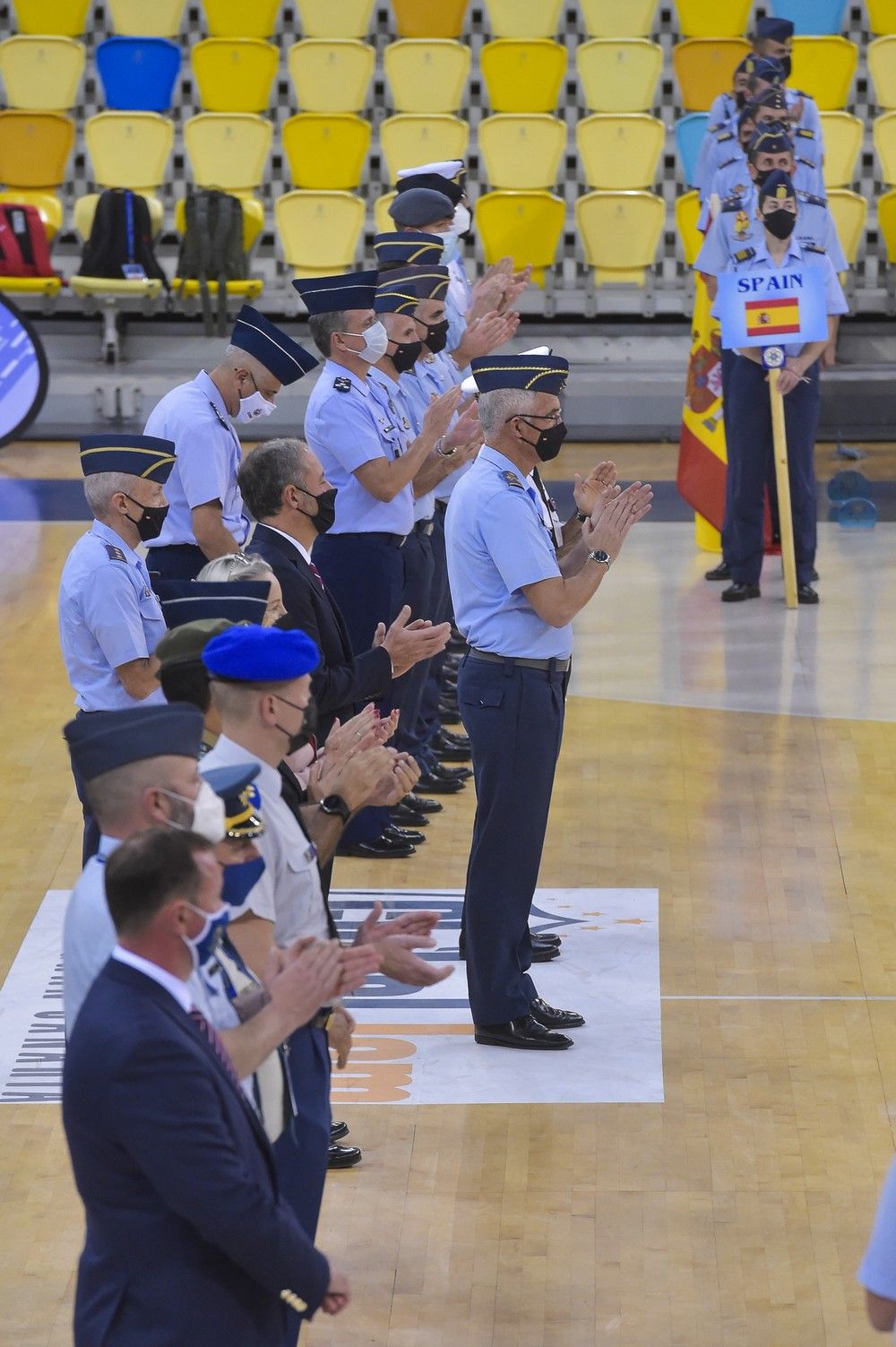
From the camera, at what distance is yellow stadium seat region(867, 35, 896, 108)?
14.1 meters

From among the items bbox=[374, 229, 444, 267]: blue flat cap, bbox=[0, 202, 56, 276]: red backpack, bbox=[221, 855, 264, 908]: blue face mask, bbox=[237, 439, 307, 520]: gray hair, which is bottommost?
bbox=[0, 202, 56, 276]: red backpack

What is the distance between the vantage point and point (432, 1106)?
4.91 metres

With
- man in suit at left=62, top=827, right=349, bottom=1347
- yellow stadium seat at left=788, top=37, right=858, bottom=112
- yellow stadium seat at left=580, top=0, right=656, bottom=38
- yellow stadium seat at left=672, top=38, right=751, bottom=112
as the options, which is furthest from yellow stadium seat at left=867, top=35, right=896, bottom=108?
man in suit at left=62, top=827, right=349, bottom=1347

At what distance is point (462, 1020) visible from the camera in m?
A: 5.42

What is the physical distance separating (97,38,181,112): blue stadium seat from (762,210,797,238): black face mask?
6.61 meters

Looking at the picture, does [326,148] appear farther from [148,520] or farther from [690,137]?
[148,520]

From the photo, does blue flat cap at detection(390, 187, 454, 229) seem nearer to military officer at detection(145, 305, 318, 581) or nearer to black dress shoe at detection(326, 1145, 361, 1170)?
military officer at detection(145, 305, 318, 581)

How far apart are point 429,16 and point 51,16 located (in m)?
2.82

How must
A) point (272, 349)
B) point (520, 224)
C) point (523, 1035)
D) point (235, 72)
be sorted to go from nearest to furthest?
1. point (523, 1035)
2. point (272, 349)
3. point (520, 224)
4. point (235, 72)

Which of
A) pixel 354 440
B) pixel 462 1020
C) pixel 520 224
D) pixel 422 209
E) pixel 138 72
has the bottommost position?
pixel 462 1020

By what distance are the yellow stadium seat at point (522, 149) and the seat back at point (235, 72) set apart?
1754mm

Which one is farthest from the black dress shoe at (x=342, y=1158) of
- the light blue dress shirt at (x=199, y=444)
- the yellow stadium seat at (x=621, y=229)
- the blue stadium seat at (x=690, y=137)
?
the blue stadium seat at (x=690, y=137)

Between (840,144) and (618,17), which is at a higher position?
(618,17)

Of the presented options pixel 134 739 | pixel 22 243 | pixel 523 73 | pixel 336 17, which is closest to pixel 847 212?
pixel 523 73
